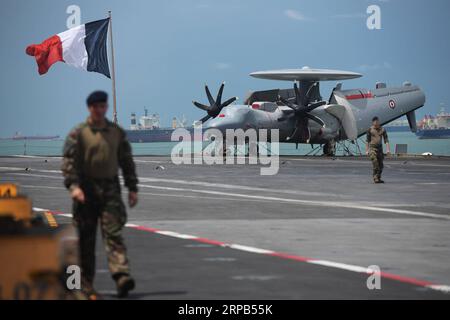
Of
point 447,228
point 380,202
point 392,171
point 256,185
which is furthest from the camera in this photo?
point 392,171

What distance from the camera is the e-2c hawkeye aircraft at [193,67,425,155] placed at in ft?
205

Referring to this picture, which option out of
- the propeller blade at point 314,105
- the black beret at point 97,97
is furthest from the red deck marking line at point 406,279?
the propeller blade at point 314,105

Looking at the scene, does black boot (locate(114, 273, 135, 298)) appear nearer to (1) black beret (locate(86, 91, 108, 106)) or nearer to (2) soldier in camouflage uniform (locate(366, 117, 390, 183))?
(1) black beret (locate(86, 91, 108, 106))

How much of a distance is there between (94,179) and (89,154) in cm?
29

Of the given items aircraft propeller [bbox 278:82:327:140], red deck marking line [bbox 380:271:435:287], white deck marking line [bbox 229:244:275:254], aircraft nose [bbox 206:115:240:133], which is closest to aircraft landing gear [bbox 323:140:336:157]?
aircraft propeller [bbox 278:82:327:140]

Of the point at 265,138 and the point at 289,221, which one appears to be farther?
the point at 265,138

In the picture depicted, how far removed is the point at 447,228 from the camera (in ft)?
60.5

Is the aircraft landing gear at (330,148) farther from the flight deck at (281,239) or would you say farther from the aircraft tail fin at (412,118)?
the flight deck at (281,239)

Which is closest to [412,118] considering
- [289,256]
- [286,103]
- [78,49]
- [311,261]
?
[286,103]

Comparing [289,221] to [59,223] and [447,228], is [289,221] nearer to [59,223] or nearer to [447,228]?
[447,228]

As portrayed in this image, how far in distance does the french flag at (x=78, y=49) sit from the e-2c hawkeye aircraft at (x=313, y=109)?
32.4 feet
